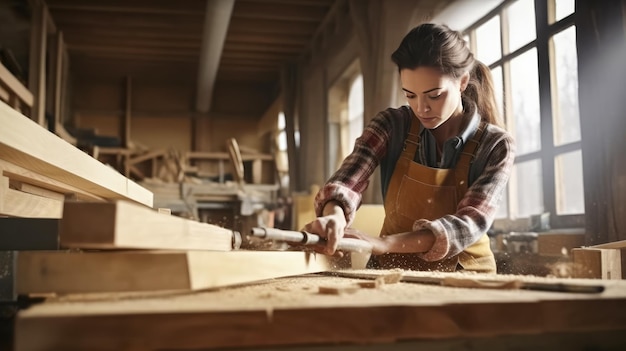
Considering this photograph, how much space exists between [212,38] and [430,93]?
6295 mm

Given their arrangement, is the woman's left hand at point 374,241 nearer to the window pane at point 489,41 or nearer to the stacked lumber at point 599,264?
the stacked lumber at point 599,264

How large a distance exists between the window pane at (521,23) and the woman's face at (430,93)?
2920 millimetres

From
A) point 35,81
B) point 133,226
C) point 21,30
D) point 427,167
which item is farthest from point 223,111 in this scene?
point 133,226

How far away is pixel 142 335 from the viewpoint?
0.99 m

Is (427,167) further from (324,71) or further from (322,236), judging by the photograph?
(324,71)

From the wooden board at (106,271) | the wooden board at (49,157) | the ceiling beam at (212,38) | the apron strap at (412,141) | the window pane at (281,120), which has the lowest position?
the wooden board at (106,271)

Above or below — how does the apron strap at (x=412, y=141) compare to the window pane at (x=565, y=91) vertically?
below

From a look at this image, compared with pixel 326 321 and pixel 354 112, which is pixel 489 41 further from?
pixel 326 321

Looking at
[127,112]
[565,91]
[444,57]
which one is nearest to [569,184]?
[565,91]

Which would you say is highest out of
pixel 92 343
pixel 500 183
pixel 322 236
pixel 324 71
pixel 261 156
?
pixel 324 71

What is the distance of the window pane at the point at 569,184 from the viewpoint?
4492 mm

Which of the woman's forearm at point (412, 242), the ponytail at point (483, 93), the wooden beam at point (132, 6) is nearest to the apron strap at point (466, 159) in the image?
the ponytail at point (483, 93)

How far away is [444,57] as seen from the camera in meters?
2.42

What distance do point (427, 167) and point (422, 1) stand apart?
3.38 m
